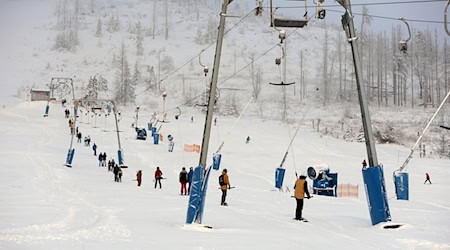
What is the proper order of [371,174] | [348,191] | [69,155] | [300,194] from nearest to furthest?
[371,174], [300,194], [348,191], [69,155]

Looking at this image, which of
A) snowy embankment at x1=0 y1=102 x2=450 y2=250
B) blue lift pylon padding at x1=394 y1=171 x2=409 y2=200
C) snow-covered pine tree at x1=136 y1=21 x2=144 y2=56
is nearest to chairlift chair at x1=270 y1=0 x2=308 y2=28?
snowy embankment at x1=0 y1=102 x2=450 y2=250

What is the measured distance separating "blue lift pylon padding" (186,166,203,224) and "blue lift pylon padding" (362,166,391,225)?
4.24 m

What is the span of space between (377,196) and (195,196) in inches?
177

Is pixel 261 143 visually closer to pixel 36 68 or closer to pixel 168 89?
pixel 168 89

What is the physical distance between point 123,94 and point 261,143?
59.1 metres

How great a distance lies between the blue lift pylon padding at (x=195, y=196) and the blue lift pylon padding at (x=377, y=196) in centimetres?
424

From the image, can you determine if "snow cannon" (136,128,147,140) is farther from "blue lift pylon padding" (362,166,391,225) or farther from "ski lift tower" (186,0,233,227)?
"blue lift pylon padding" (362,166,391,225)

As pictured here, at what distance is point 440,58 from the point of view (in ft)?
416

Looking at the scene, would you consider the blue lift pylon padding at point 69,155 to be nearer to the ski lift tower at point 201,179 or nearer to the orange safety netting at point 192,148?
the orange safety netting at point 192,148

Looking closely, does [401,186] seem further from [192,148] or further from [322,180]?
[192,148]

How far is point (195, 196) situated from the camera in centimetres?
1062

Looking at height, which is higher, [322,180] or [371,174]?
[371,174]

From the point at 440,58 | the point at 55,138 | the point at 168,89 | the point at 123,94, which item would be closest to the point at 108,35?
the point at 168,89

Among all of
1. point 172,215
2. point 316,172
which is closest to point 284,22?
point 172,215
